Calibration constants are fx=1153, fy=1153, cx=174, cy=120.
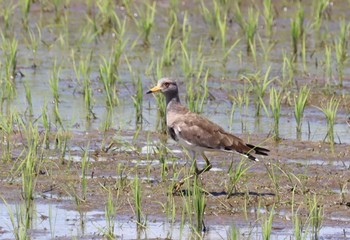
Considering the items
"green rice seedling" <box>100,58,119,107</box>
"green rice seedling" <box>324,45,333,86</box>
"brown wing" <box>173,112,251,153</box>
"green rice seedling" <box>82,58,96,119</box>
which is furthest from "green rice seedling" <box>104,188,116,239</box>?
"green rice seedling" <box>324,45,333,86</box>

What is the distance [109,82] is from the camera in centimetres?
1075

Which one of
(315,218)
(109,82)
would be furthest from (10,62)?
(315,218)

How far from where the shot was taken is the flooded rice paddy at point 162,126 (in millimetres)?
7340

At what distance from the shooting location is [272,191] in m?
8.12

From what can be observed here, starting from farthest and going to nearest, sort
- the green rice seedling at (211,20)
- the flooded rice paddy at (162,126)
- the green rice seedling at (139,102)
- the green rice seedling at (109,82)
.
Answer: the green rice seedling at (211,20), the green rice seedling at (109,82), the green rice seedling at (139,102), the flooded rice paddy at (162,126)

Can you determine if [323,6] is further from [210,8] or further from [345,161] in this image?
[345,161]

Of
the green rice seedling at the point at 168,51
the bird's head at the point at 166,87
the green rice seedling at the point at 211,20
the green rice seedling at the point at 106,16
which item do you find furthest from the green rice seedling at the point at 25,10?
the bird's head at the point at 166,87

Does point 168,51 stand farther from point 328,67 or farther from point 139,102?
point 139,102

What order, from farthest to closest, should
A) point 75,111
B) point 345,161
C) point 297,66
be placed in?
point 297,66 → point 75,111 → point 345,161

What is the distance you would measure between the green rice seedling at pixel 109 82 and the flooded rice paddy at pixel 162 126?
0.02 meters

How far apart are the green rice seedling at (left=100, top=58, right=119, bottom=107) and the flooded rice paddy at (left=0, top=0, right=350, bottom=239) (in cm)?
2

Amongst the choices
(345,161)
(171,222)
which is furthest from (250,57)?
(171,222)

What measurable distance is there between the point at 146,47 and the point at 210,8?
2.11 metres

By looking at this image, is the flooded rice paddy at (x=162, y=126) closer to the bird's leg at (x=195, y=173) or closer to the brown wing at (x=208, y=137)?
the bird's leg at (x=195, y=173)
